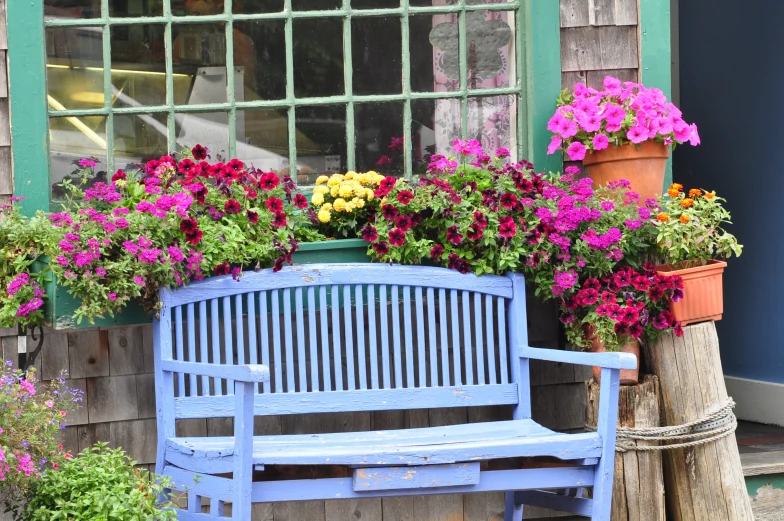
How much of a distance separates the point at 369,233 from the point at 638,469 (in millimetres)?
1181

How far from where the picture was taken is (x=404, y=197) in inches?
132

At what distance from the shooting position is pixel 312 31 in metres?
3.60

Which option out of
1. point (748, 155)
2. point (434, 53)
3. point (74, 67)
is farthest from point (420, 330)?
point (748, 155)

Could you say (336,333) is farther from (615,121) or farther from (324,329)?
(615,121)

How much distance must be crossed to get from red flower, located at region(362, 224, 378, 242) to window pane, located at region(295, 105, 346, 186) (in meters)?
0.35

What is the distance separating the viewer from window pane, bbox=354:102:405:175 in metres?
3.65

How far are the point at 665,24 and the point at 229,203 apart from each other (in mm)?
1697

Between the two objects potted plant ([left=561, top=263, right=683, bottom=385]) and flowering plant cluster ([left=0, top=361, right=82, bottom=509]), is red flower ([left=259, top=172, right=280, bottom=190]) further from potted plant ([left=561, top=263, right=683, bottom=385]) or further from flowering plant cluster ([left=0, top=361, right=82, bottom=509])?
potted plant ([left=561, top=263, right=683, bottom=385])

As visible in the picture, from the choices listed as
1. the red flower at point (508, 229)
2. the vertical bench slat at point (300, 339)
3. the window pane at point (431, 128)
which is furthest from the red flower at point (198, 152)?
the red flower at point (508, 229)

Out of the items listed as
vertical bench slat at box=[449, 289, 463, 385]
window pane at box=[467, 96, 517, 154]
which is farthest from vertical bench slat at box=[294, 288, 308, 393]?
window pane at box=[467, 96, 517, 154]

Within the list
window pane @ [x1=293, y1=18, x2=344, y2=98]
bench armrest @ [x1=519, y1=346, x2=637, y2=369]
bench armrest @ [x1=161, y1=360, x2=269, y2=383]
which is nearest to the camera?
bench armrest @ [x1=161, y1=360, x2=269, y2=383]

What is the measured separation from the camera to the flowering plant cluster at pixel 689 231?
3.41 meters

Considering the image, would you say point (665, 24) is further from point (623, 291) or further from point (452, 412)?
point (452, 412)

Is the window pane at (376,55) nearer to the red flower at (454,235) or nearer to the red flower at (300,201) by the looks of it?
the red flower at (300,201)
